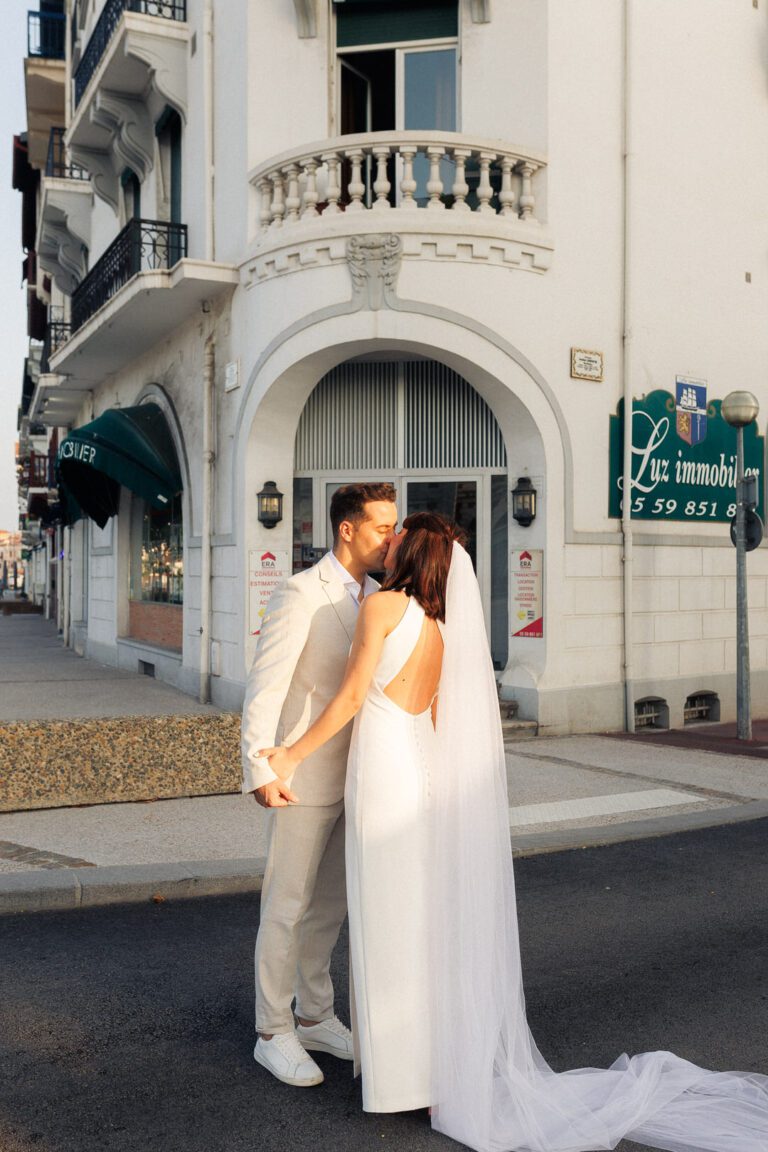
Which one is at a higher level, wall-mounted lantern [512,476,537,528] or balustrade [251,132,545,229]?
balustrade [251,132,545,229]

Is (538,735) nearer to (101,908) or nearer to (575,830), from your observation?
(575,830)

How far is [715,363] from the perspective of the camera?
13.0 metres

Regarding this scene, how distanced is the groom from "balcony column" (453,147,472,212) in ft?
27.2

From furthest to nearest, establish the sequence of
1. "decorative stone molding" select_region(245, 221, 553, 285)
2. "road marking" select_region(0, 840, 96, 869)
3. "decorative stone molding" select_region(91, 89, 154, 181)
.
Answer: "decorative stone molding" select_region(91, 89, 154, 181) < "decorative stone molding" select_region(245, 221, 553, 285) < "road marking" select_region(0, 840, 96, 869)

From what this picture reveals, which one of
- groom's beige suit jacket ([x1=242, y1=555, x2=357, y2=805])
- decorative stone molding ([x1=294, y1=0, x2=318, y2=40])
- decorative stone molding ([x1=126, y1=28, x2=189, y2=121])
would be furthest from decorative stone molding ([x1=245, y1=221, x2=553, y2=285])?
groom's beige suit jacket ([x1=242, y1=555, x2=357, y2=805])

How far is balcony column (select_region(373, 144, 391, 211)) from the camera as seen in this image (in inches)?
431

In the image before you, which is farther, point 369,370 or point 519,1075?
point 369,370

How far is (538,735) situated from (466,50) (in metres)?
7.76

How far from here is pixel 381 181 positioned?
10961mm

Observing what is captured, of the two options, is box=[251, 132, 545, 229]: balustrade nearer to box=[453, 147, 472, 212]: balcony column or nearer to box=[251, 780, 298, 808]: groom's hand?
box=[453, 147, 472, 212]: balcony column

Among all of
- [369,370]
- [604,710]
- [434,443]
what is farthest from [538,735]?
[369,370]

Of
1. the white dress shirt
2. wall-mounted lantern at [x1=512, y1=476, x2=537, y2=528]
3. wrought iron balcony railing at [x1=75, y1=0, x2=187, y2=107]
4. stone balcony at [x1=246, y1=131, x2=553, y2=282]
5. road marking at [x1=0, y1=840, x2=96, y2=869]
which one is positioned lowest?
road marking at [x1=0, y1=840, x2=96, y2=869]

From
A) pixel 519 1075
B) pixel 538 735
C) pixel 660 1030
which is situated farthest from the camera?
pixel 538 735

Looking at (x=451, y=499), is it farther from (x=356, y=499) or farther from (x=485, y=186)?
(x=356, y=499)
